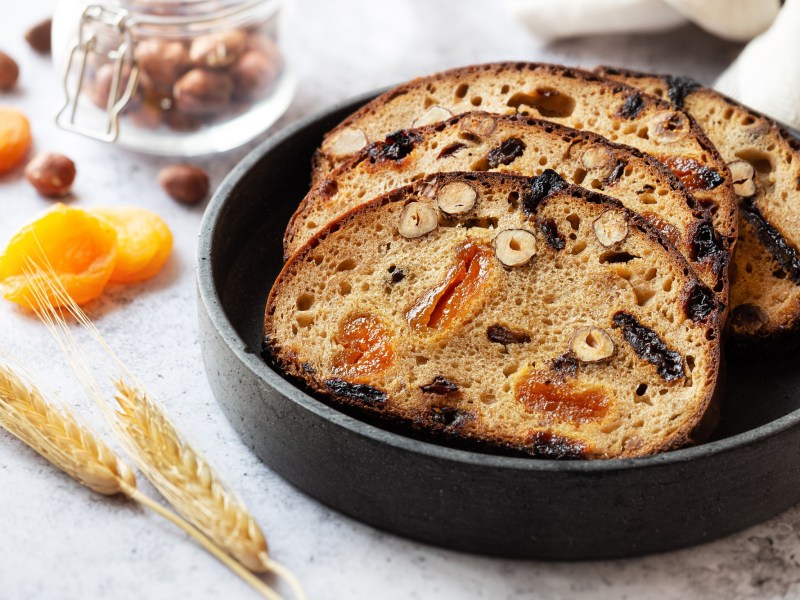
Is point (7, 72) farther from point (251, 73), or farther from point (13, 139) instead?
point (251, 73)

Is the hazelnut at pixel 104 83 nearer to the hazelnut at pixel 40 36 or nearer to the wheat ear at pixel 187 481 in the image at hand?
the hazelnut at pixel 40 36

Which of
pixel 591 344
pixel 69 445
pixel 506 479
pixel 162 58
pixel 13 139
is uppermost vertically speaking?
pixel 591 344

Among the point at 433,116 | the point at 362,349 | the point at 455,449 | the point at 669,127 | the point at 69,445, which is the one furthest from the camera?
the point at 433,116

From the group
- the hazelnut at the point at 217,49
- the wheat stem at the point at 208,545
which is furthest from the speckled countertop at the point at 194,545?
the hazelnut at the point at 217,49

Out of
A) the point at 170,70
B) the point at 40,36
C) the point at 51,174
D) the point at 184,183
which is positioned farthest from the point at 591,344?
the point at 40,36

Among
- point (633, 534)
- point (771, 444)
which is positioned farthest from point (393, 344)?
point (771, 444)

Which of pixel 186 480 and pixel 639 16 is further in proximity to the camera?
pixel 639 16

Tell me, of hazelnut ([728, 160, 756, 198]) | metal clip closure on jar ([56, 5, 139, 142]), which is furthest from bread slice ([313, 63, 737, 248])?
metal clip closure on jar ([56, 5, 139, 142])

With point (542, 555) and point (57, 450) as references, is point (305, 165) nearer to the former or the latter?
point (57, 450)
